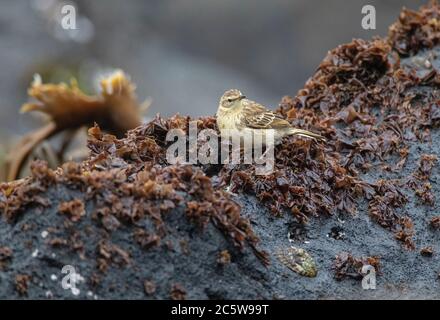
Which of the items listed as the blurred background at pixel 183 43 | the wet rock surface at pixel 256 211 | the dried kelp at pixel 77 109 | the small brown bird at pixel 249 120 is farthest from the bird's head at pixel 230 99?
the blurred background at pixel 183 43

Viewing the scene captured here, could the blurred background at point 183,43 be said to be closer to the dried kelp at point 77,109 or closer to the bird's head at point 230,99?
the dried kelp at point 77,109

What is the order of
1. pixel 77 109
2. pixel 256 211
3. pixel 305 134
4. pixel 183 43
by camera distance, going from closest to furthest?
pixel 256 211 < pixel 305 134 < pixel 77 109 < pixel 183 43

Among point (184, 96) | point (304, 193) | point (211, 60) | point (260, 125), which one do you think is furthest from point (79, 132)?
point (211, 60)

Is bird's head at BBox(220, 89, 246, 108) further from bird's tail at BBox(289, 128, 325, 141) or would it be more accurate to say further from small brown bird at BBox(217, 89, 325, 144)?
bird's tail at BBox(289, 128, 325, 141)

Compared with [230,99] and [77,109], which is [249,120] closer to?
[230,99]

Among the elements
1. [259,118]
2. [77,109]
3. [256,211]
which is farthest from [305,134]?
[77,109]

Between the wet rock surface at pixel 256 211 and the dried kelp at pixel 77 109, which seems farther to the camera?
the dried kelp at pixel 77 109

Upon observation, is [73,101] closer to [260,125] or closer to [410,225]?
[260,125]
